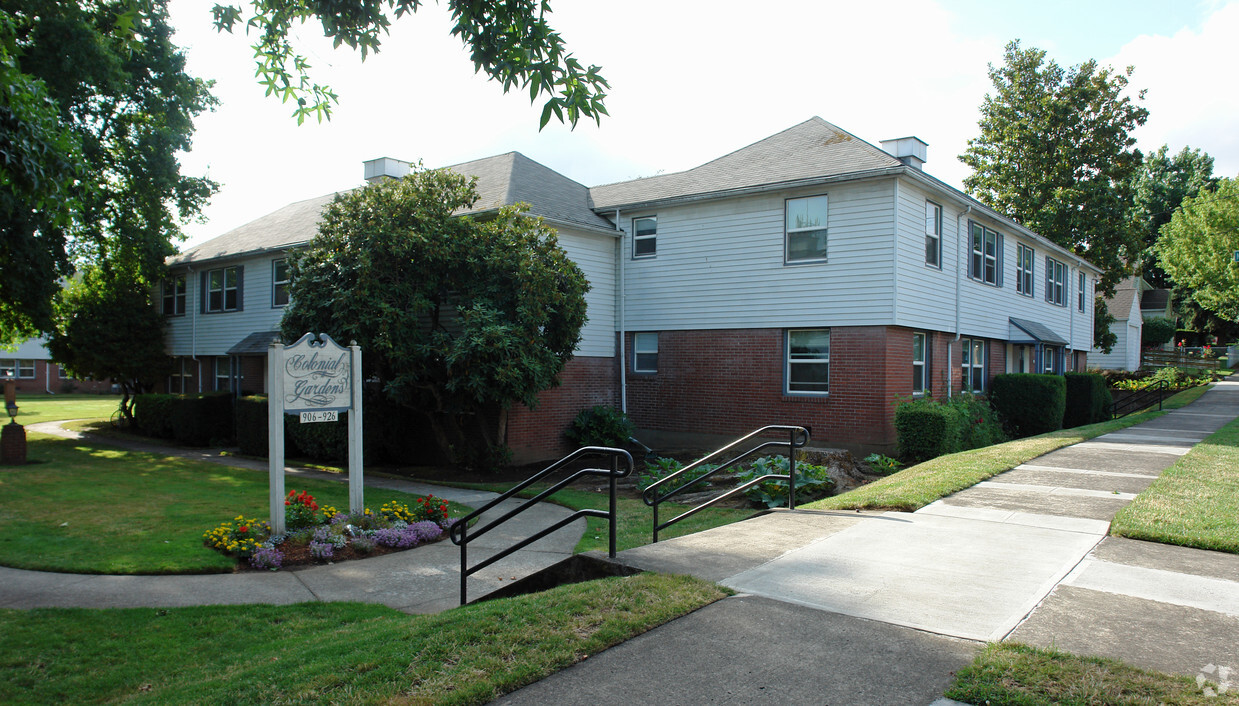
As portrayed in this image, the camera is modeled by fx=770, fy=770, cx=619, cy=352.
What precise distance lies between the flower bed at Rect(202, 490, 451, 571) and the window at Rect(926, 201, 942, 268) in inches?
511

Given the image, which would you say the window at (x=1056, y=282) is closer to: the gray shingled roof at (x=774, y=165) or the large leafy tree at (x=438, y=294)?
the gray shingled roof at (x=774, y=165)

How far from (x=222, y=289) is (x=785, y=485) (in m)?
21.4

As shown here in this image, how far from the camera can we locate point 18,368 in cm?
5412

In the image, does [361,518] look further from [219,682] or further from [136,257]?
[136,257]

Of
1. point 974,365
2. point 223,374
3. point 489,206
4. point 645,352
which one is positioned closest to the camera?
point 489,206

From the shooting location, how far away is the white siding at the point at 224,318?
78.0 ft

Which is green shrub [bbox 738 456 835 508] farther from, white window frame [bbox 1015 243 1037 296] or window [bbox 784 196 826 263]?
white window frame [bbox 1015 243 1037 296]

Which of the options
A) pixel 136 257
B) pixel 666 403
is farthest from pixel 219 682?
pixel 136 257

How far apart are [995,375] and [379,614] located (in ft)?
63.7

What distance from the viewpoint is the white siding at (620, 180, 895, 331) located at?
16.3m

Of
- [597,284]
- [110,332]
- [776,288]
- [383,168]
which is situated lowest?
[110,332]

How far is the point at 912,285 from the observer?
55.3ft

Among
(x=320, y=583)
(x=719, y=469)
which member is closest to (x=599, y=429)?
(x=719, y=469)

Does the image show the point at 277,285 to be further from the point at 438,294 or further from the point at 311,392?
the point at 311,392
